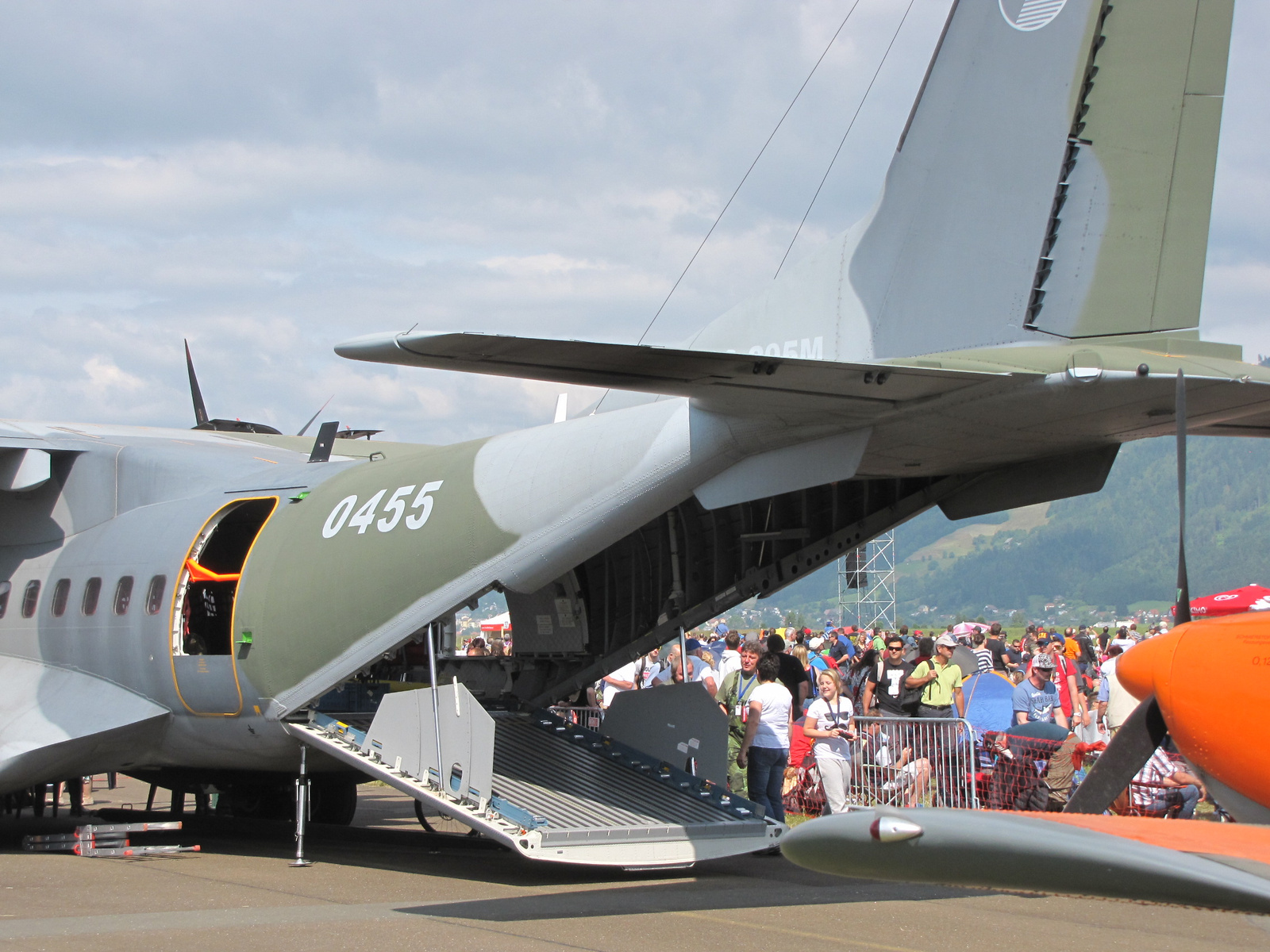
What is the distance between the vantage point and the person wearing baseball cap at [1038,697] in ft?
49.3

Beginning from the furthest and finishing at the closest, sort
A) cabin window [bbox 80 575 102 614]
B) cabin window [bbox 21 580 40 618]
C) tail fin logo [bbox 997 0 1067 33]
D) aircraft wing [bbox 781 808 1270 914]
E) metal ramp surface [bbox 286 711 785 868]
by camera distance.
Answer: cabin window [bbox 21 580 40 618], cabin window [bbox 80 575 102 614], metal ramp surface [bbox 286 711 785 868], tail fin logo [bbox 997 0 1067 33], aircraft wing [bbox 781 808 1270 914]

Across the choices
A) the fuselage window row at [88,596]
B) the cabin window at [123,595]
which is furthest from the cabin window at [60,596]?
the cabin window at [123,595]

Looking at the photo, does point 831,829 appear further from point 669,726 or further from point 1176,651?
point 669,726

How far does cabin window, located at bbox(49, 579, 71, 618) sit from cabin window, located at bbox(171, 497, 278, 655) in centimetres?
185

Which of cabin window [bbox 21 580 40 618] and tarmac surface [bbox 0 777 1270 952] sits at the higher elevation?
cabin window [bbox 21 580 40 618]

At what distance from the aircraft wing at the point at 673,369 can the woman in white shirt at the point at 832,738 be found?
5.35 meters

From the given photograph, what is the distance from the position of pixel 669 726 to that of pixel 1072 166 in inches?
243

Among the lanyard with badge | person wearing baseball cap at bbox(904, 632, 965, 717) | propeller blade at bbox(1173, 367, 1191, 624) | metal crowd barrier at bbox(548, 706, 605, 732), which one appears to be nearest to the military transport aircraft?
metal crowd barrier at bbox(548, 706, 605, 732)

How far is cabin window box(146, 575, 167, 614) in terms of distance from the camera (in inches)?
502

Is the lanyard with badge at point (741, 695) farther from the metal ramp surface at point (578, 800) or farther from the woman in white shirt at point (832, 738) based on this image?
the metal ramp surface at point (578, 800)

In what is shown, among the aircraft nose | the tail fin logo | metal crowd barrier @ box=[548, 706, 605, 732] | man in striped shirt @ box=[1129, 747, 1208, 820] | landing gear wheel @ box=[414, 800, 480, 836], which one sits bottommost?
landing gear wheel @ box=[414, 800, 480, 836]

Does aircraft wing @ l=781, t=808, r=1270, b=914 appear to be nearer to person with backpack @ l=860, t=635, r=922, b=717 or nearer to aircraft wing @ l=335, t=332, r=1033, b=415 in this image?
aircraft wing @ l=335, t=332, r=1033, b=415

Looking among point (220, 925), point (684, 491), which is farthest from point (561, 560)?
point (220, 925)

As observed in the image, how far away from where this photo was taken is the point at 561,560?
10539 mm
